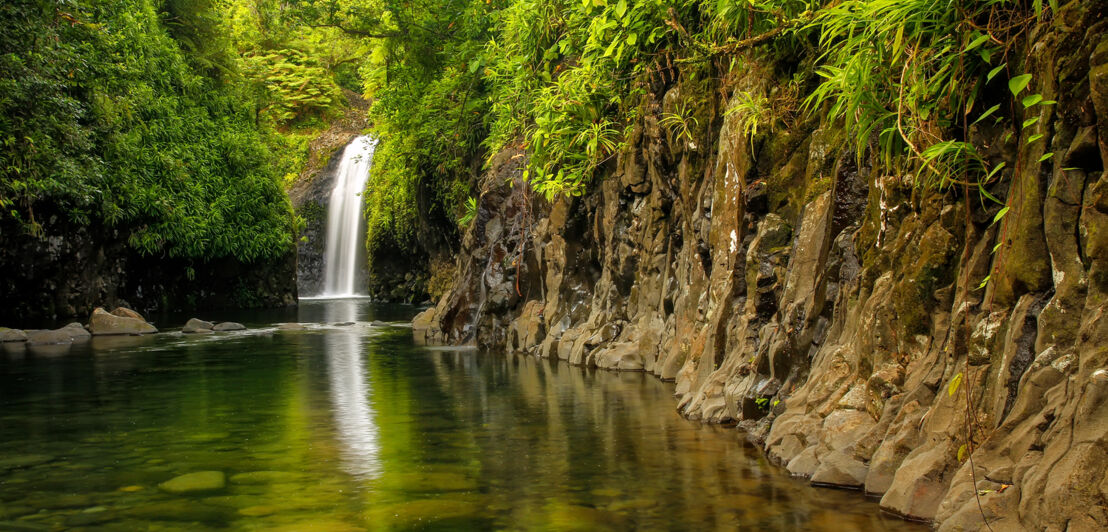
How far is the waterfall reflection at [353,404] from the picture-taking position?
5.96 m

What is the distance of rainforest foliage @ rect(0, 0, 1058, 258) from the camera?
4418 mm

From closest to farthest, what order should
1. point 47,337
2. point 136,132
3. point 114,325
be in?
point 47,337 < point 114,325 < point 136,132

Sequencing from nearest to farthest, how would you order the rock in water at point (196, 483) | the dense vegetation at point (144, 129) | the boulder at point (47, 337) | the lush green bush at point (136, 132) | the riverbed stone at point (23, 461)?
the rock in water at point (196, 483), the riverbed stone at point (23, 461), the lush green bush at point (136, 132), the dense vegetation at point (144, 129), the boulder at point (47, 337)

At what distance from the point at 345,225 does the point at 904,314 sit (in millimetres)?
→ 28048

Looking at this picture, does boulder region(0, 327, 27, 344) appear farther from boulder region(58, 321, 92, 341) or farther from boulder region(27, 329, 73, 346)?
boulder region(58, 321, 92, 341)

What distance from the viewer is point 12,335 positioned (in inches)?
647

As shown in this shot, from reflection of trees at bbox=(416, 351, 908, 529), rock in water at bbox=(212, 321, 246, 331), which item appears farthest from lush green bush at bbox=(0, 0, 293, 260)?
reflection of trees at bbox=(416, 351, 908, 529)

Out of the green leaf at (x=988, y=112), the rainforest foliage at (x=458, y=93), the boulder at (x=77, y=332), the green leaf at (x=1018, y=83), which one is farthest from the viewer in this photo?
the boulder at (x=77, y=332)

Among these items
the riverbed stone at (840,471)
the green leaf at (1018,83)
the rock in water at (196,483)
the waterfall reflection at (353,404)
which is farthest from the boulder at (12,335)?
the green leaf at (1018,83)

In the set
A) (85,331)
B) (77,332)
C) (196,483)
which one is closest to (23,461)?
(196,483)

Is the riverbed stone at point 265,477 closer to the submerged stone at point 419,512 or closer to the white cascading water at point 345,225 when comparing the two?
the submerged stone at point 419,512

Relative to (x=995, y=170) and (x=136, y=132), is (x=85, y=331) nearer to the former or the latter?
(x=136, y=132)

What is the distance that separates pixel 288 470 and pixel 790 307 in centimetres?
342

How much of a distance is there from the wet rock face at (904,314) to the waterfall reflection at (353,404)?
250 cm
